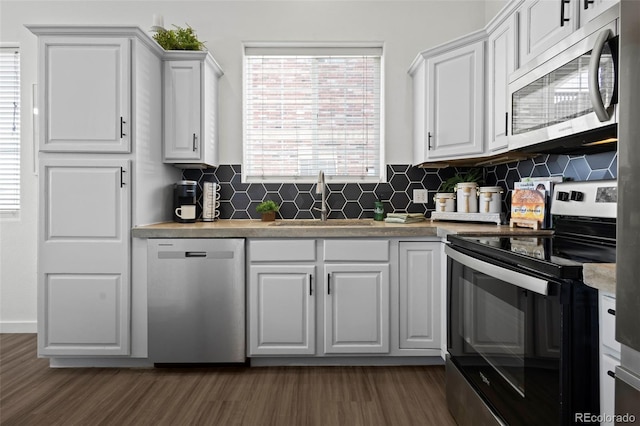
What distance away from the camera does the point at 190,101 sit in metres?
2.81

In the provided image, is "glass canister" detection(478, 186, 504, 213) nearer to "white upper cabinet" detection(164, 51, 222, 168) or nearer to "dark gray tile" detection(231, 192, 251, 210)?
"dark gray tile" detection(231, 192, 251, 210)

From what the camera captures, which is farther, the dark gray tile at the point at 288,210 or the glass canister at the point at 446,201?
the dark gray tile at the point at 288,210

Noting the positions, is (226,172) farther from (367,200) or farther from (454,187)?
(454,187)

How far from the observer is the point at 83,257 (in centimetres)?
243

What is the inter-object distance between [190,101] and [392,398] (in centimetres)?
237

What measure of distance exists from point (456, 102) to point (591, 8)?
107 centimetres

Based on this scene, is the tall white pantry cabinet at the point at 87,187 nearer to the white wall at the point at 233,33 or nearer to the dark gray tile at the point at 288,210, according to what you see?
the white wall at the point at 233,33

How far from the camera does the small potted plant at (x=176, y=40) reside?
2.81m

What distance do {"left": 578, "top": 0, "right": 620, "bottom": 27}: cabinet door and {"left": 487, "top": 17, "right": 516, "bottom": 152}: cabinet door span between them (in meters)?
0.57

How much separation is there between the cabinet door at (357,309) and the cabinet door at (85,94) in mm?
1624

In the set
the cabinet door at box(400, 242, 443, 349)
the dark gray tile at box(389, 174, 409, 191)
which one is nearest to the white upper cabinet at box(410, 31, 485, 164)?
the dark gray tile at box(389, 174, 409, 191)

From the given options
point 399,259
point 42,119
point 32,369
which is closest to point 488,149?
point 399,259

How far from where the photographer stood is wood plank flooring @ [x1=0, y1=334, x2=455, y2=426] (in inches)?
76.0

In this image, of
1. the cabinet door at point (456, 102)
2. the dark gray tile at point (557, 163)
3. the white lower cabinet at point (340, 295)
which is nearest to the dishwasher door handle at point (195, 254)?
the white lower cabinet at point (340, 295)
